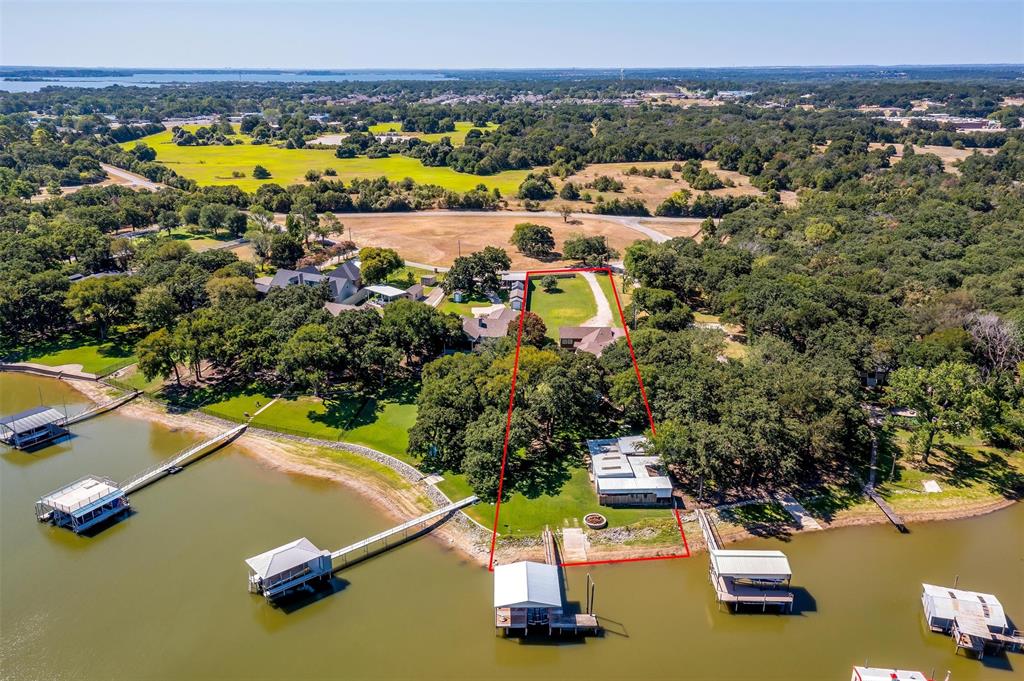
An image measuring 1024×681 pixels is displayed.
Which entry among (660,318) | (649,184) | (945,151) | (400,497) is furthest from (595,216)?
(945,151)

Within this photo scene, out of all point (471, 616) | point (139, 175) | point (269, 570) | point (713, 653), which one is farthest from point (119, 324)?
point (139, 175)

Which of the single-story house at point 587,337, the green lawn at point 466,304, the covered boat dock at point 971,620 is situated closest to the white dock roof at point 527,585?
the covered boat dock at point 971,620

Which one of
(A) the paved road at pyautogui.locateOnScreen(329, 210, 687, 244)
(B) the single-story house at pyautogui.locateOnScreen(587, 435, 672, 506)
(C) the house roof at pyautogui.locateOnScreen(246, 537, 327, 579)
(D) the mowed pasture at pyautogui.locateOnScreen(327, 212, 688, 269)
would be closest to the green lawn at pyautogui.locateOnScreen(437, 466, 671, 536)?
(B) the single-story house at pyautogui.locateOnScreen(587, 435, 672, 506)

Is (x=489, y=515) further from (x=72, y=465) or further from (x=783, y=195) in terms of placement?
(x=783, y=195)

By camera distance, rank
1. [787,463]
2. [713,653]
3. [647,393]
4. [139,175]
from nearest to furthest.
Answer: [713,653], [787,463], [647,393], [139,175]

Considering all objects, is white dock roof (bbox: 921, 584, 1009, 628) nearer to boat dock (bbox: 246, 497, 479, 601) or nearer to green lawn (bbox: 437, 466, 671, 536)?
green lawn (bbox: 437, 466, 671, 536)

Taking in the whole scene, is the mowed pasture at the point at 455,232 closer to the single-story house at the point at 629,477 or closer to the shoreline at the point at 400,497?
the shoreline at the point at 400,497

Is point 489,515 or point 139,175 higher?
point 139,175

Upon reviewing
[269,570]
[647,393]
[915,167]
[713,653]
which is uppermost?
[915,167]
